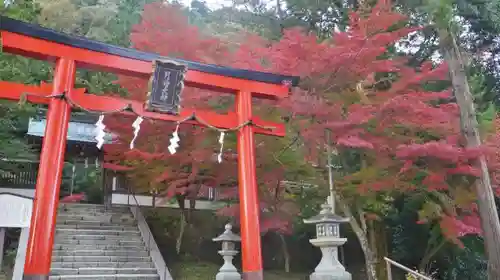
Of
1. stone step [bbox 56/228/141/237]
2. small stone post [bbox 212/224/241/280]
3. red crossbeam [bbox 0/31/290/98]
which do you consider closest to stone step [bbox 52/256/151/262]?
stone step [bbox 56/228/141/237]

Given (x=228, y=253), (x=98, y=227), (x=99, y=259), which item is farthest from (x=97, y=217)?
(x=228, y=253)

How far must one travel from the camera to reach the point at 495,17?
15.7 m

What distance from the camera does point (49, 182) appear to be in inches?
288

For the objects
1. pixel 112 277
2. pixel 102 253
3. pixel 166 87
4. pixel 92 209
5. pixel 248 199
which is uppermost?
pixel 166 87

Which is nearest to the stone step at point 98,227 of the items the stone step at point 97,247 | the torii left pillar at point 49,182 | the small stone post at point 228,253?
the stone step at point 97,247

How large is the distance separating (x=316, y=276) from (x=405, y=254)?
9453 mm

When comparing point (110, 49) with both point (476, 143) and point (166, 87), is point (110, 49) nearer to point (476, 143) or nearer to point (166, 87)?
point (166, 87)

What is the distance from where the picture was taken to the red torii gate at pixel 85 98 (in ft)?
23.6

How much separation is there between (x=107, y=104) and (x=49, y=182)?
1975mm

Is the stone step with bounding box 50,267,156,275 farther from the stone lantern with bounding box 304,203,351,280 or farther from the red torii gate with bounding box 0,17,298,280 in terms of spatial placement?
Answer: the stone lantern with bounding box 304,203,351,280

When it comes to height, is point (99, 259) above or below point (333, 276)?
above

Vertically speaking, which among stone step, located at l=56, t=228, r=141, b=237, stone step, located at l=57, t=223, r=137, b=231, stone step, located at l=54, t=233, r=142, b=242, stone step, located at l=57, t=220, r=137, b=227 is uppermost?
stone step, located at l=57, t=220, r=137, b=227

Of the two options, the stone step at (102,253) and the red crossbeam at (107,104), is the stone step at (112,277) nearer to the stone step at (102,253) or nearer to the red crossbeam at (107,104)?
the stone step at (102,253)

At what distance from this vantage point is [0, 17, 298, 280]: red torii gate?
23.6ft
